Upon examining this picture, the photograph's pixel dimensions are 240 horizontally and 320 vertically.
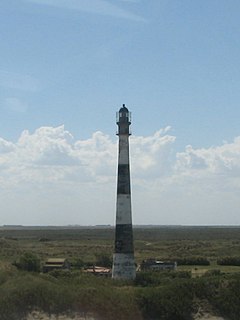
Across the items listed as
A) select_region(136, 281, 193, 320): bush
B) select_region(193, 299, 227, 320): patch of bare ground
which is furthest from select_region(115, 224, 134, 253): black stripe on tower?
select_region(193, 299, 227, 320): patch of bare ground

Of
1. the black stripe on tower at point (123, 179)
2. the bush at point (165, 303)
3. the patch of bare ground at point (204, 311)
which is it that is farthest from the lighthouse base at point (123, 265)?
the patch of bare ground at point (204, 311)

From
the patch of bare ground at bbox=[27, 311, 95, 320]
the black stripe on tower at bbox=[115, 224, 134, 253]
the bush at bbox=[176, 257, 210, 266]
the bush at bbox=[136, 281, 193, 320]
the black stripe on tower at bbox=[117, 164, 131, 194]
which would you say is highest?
the black stripe on tower at bbox=[117, 164, 131, 194]

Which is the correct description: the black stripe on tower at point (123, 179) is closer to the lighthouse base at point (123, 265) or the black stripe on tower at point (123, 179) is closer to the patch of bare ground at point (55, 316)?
the lighthouse base at point (123, 265)

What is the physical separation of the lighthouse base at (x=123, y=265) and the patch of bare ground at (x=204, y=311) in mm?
4846

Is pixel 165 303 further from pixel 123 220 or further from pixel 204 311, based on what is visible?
pixel 123 220

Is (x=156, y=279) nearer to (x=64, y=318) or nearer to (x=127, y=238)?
(x=127, y=238)

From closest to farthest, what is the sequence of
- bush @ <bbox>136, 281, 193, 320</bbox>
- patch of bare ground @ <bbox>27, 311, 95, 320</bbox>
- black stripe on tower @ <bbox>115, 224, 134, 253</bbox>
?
patch of bare ground @ <bbox>27, 311, 95, 320</bbox> → bush @ <bbox>136, 281, 193, 320</bbox> → black stripe on tower @ <bbox>115, 224, 134, 253</bbox>

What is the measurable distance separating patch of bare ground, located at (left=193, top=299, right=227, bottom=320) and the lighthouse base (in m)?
4.85

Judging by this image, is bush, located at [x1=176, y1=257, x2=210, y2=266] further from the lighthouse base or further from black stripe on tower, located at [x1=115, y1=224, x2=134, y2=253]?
black stripe on tower, located at [x1=115, y1=224, x2=134, y2=253]

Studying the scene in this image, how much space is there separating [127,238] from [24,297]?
24.5 ft

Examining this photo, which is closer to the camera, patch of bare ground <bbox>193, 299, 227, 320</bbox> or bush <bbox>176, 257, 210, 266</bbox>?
→ patch of bare ground <bbox>193, 299, 227, 320</bbox>

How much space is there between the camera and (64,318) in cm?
2445

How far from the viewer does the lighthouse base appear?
31.0 metres

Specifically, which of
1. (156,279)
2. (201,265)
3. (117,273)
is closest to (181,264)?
(201,265)
